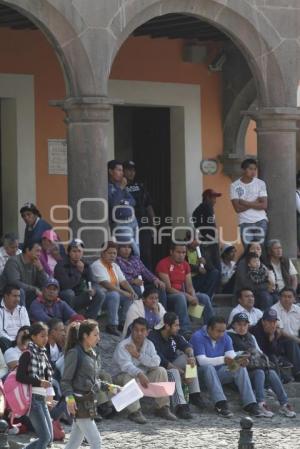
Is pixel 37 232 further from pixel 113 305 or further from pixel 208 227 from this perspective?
pixel 208 227

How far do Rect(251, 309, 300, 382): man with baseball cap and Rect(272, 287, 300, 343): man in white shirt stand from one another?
9.4 inches

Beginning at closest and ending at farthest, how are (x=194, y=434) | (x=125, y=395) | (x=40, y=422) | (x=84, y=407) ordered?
(x=84, y=407) < (x=40, y=422) < (x=125, y=395) < (x=194, y=434)

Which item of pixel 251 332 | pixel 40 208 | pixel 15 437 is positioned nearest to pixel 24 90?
pixel 40 208

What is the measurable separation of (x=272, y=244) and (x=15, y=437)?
5.79 m

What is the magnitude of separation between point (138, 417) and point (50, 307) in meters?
1.72

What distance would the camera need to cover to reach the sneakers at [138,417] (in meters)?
17.3

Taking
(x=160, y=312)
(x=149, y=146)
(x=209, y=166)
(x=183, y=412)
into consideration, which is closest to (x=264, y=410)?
(x=183, y=412)

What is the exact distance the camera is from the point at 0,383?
616 inches

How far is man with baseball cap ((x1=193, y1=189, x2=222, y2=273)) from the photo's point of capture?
21.8 metres

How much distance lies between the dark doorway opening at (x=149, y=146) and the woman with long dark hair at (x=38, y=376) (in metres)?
8.80

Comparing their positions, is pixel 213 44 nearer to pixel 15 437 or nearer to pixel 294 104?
pixel 294 104

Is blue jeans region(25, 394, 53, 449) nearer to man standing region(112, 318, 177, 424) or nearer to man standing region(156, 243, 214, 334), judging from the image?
man standing region(112, 318, 177, 424)

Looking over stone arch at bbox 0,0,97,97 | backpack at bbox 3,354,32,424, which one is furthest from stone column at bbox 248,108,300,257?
backpack at bbox 3,354,32,424

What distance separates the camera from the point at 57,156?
75.2 feet
